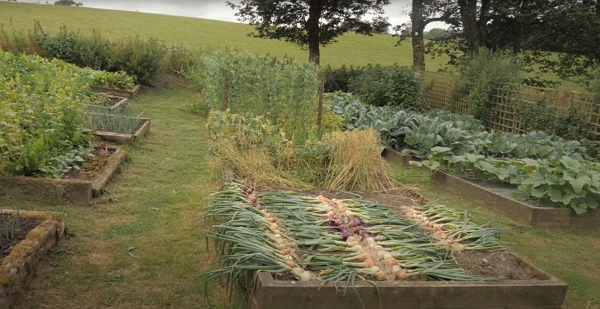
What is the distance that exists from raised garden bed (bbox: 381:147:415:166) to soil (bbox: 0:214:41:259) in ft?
17.3

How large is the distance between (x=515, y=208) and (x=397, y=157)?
8.38 feet

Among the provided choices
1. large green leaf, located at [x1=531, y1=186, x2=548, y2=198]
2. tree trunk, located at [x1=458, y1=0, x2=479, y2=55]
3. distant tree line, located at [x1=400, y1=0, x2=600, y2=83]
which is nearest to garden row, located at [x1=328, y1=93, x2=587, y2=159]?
large green leaf, located at [x1=531, y1=186, x2=548, y2=198]

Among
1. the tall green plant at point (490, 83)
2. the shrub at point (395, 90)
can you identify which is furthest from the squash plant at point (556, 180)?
the shrub at point (395, 90)

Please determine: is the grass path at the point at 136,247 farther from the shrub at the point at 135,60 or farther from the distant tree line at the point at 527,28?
the distant tree line at the point at 527,28

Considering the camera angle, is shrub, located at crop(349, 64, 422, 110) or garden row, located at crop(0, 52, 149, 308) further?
shrub, located at crop(349, 64, 422, 110)

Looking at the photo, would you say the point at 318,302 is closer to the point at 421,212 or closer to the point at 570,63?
the point at 421,212

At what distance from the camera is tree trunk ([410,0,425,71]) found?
19859mm

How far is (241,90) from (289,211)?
15.6 ft

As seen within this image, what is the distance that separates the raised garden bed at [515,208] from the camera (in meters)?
5.45

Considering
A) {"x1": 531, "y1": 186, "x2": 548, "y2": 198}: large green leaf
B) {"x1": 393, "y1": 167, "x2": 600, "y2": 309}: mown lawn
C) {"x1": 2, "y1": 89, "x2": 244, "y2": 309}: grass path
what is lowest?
{"x1": 393, "y1": 167, "x2": 600, "y2": 309}: mown lawn

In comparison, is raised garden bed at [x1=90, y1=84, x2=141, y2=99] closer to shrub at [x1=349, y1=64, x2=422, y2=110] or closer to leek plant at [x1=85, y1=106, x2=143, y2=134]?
leek plant at [x1=85, y1=106, x2=143, y2=134]

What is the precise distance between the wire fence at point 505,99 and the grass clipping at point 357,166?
5.68 meters

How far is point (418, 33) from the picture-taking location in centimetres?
2031

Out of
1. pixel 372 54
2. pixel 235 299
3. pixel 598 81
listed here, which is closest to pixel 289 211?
pixel 235 299
